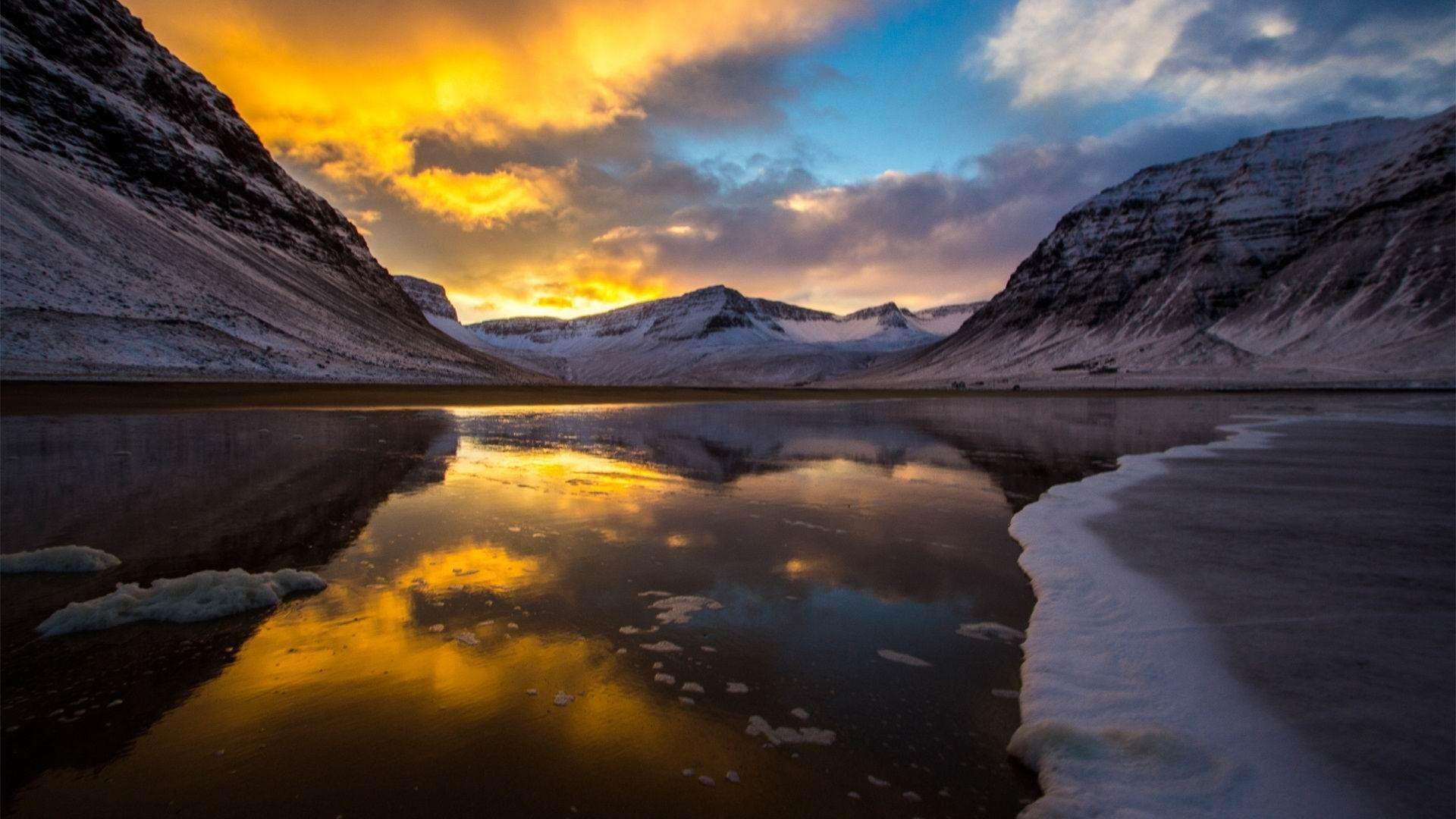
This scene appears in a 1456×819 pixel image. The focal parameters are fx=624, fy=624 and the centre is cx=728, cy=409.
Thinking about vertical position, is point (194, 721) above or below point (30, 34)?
below

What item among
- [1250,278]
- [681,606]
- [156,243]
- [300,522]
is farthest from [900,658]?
[1250,278]

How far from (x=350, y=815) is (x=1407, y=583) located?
31.2 feet

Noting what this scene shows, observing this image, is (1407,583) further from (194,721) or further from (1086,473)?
(194,721)

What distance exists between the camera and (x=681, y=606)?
20.7 feet

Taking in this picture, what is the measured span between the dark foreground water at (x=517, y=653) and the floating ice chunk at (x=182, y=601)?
187 millimetres

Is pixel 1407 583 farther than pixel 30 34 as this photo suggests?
No

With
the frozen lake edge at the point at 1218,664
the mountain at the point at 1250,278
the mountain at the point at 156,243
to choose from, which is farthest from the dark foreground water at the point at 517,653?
the mountain at the point at 1250,278

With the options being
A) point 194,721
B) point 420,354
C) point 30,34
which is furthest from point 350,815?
point 30,34

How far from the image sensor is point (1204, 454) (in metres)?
17.5

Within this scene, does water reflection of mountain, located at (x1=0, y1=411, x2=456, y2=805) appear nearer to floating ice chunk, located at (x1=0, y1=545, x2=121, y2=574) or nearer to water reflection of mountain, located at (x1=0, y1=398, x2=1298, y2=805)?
water reflection of mountain, located at (x1=0, y1=398, x2=1298, y2=805)

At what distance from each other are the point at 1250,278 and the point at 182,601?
573ft

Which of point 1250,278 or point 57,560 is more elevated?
point 1250,278

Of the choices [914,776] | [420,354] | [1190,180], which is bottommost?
[914,776]

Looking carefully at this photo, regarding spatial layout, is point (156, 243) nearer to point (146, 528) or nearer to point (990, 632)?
point (146, 528)
